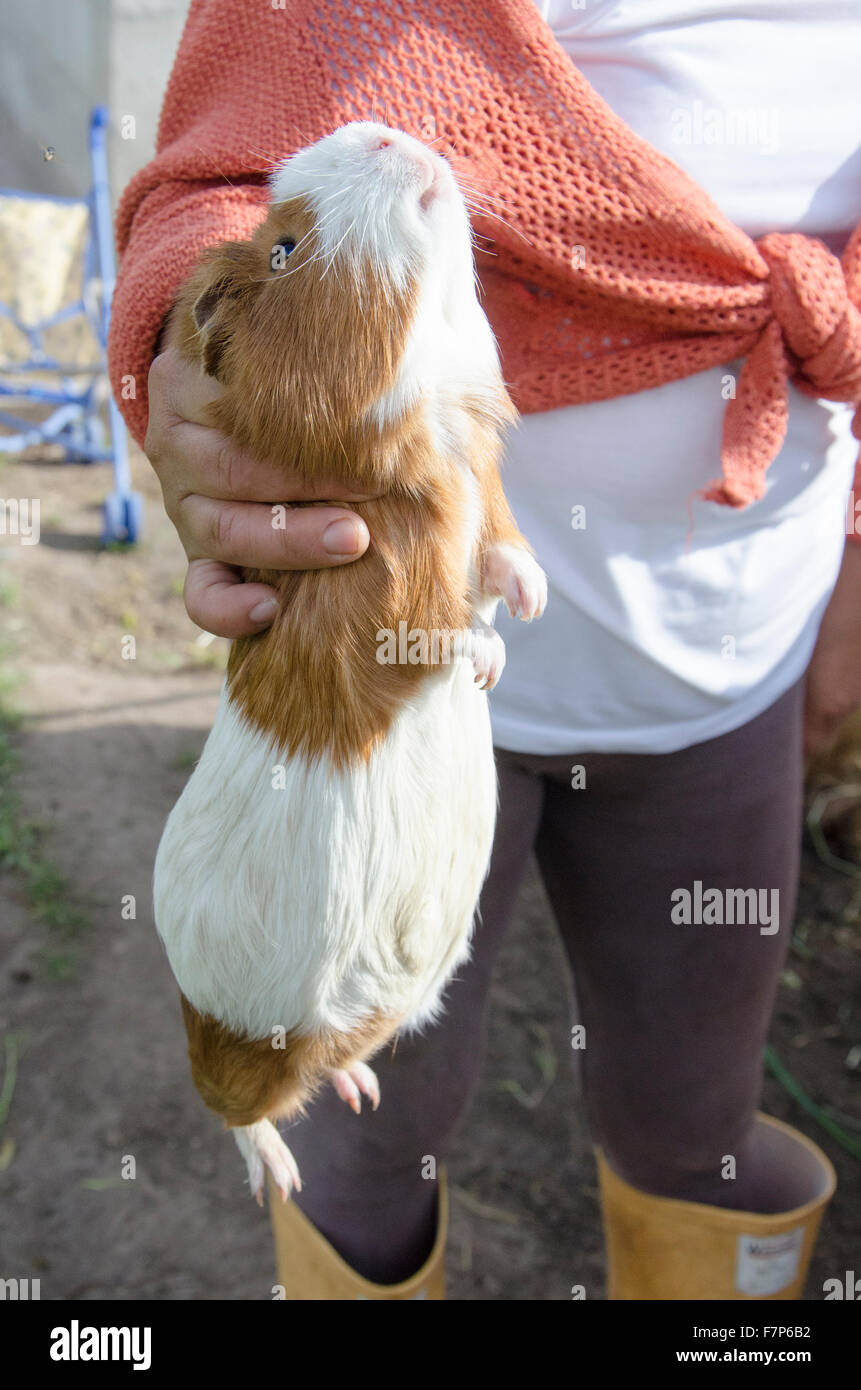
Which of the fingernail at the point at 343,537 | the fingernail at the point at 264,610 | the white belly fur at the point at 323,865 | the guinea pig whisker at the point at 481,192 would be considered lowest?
the white belly fur at the point at 323,865

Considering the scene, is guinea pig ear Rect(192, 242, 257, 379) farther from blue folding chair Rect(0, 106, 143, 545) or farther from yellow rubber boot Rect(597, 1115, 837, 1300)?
blue folding chair Rect(0, 106, 143, 545)

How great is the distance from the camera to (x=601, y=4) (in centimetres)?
82

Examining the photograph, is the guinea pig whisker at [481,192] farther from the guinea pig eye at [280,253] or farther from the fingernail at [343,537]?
the fingernail at [343,537]

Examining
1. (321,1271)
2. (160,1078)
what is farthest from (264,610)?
(160,1078)

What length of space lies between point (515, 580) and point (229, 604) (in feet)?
0.60

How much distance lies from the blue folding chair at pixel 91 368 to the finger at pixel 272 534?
3.10m

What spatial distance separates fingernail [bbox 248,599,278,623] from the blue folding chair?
10.4ft

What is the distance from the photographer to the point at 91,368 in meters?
3.78

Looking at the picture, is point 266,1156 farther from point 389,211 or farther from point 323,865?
point 389,211

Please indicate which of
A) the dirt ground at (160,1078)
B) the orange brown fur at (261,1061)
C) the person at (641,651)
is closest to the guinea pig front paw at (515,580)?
the person at (641,651)

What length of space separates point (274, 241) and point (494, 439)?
0.59ft

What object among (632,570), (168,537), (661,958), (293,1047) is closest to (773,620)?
(632,570)

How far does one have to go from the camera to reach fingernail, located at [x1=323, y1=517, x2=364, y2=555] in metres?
0.62

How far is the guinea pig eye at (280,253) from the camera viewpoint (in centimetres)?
63
